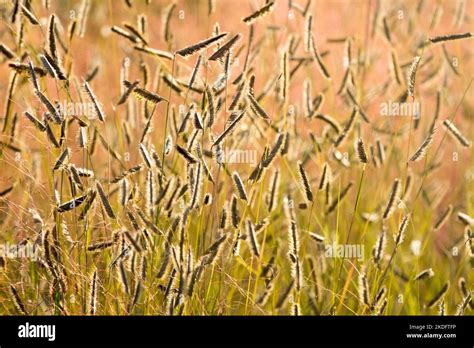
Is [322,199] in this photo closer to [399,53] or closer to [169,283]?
[399,53]

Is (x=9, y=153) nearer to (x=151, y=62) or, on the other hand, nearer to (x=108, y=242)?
(x=108, y=242)

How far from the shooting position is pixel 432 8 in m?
3.74

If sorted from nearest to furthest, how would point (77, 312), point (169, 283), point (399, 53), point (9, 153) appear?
point (169, 283)
point (77, 312)
point (9, 153)
point (399, 53)

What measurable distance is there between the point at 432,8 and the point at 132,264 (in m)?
1.82

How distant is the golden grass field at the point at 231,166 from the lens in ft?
8.36

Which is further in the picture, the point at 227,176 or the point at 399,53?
the point at 399,53

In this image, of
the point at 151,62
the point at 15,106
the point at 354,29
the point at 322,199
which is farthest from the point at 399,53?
the point at 15,106

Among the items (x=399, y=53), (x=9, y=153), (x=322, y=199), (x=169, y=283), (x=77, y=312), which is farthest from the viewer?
(x=399, y=53)

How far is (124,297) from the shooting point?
272 centimetres

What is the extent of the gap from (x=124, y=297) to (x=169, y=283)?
0.26m

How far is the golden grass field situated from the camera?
2.55 metres

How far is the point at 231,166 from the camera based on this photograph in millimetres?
3250

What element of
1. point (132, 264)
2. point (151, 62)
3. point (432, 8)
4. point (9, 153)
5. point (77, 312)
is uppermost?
point (432, 8)

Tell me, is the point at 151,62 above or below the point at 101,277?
above
